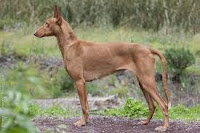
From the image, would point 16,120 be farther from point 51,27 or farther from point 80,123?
point 51,27

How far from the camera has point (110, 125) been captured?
25.5 ft

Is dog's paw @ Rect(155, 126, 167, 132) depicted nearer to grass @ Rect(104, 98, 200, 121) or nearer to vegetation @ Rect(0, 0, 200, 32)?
grass @ Rect(104, 98, 200, 121)

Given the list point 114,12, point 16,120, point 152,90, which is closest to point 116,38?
point 114,12

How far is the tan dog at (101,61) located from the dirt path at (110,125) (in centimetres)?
15

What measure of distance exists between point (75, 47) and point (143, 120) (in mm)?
1443

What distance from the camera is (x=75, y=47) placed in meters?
7.88

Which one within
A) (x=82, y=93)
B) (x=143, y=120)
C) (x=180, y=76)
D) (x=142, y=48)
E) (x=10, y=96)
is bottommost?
(x=180, y=76)

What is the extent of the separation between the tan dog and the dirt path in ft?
0.50

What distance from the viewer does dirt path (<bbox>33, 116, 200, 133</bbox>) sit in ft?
24.1

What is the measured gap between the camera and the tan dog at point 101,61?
7527 millimetres

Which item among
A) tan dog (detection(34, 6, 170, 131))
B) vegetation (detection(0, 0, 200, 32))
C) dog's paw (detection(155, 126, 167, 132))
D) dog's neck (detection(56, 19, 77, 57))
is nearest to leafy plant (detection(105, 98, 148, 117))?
tan dog (detection(34, 6, 170, 131))

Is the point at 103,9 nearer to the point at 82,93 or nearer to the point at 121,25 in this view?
the point at 121,25

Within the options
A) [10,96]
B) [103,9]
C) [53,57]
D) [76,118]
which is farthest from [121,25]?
[10,96]

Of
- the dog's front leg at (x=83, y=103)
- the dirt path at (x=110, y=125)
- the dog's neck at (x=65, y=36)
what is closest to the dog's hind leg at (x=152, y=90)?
the dirt path at (x=110, y=125)
